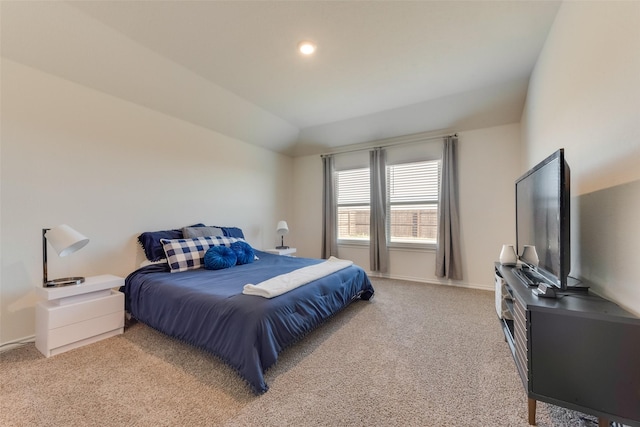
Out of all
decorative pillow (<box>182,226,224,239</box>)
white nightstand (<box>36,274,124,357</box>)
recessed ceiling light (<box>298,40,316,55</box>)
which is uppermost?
recessed ceiling light (<box>298,40,316,55</box>)

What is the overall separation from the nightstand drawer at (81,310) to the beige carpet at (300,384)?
0.25m

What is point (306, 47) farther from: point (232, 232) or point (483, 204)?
point (483, 204)

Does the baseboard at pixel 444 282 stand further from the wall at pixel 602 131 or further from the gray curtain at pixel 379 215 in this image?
the wall at pixel 602 131

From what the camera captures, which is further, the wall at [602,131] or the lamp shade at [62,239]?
the lamp shade at [62,239]

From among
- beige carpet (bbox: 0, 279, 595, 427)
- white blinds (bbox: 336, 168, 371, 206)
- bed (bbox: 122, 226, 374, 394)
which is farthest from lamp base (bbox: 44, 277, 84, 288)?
white blinds (bbox: 336, 168, 371, 206)

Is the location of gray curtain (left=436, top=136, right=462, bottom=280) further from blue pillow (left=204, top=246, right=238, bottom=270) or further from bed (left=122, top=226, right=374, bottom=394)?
blue pillow (left=204, top=246, right=238, bottom=270)

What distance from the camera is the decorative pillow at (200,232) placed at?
10.7 feet

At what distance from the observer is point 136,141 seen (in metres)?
3.02

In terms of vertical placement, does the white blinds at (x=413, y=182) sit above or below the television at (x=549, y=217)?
above

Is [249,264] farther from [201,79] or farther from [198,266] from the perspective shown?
[201,79]

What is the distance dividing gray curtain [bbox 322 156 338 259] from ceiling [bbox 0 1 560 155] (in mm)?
1332

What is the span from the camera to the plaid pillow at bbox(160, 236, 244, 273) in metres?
2.78

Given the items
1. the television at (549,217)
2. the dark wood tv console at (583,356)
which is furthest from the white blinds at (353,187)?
the dark wood tv console at (583,356)

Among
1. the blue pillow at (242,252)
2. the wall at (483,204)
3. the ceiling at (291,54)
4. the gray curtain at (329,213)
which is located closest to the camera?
the ceiling at (291,54)
